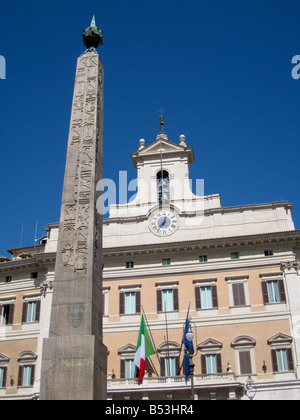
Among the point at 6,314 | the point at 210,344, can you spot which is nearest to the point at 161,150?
the point at 210,344

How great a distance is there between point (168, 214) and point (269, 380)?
1047 centimetres

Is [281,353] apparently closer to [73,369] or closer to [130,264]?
[130,264]

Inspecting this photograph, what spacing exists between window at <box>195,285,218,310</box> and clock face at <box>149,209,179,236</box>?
3.71 m

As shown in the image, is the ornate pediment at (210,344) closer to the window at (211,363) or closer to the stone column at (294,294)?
the window at (211,363)

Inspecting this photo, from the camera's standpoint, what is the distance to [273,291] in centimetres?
2822

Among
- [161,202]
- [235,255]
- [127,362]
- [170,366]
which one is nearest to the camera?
[170,366]

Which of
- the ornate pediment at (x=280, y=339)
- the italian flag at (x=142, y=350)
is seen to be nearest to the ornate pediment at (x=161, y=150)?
the italian flag at (x=142, y=350)

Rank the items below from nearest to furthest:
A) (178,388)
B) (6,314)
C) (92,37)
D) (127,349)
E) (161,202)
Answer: (92,37) < (178,388) < (127,349) < (6,314) < (161,202)

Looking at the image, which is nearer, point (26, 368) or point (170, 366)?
point (170, 366)

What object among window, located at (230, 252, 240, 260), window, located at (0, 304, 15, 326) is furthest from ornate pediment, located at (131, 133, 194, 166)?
window, located at (0, 304, 15, 326)

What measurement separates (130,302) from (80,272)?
683 inches

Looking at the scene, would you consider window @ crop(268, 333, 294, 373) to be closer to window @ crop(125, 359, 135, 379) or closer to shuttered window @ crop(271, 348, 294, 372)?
shuttered window @ crop(271, 348, 294, 372)

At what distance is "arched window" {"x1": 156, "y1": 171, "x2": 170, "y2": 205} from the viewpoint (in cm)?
3167
